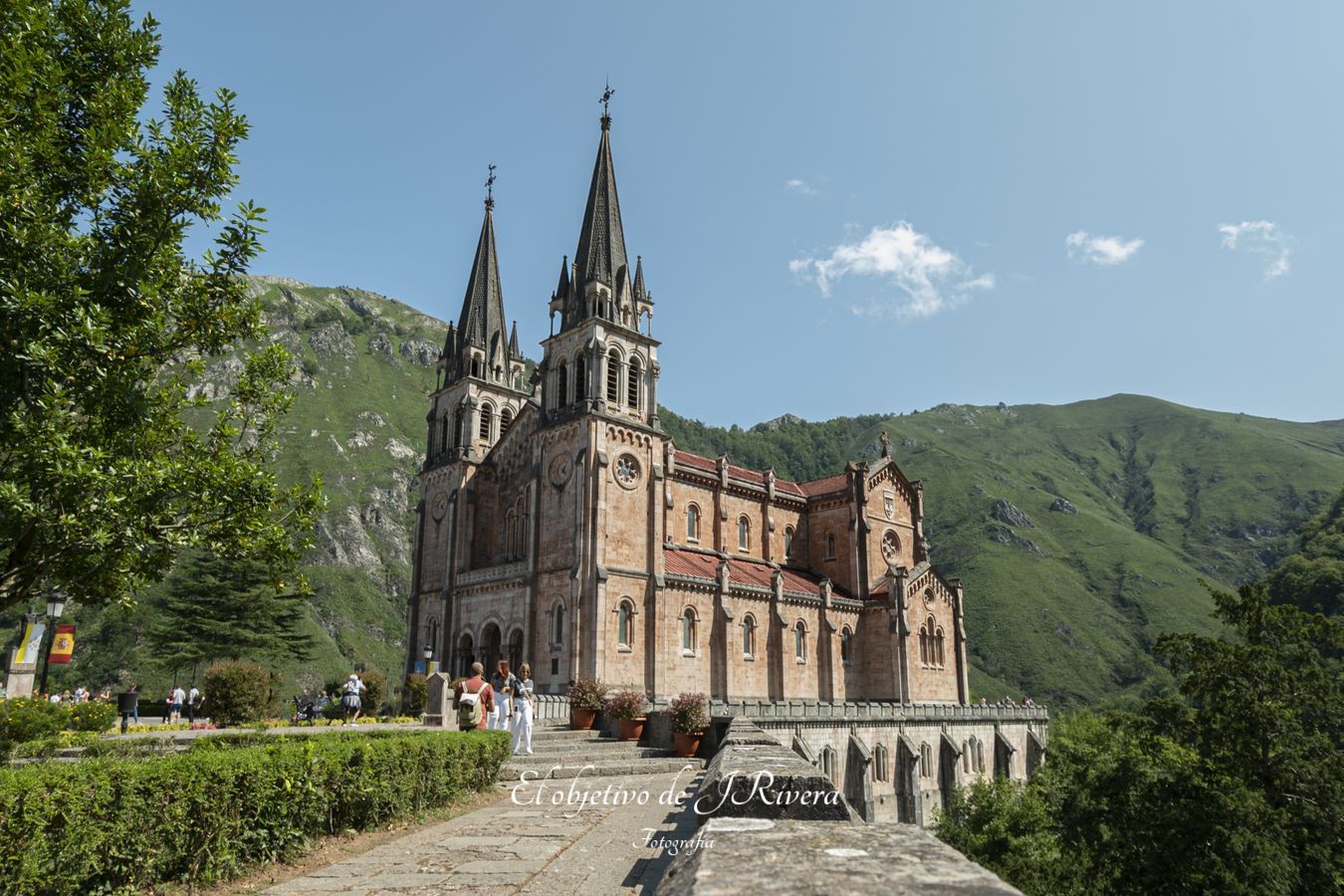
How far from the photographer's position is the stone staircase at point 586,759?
18000 millimetres

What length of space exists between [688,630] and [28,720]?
25.4 meters

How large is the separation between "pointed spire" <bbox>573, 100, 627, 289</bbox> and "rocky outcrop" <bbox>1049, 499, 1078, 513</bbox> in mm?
125414

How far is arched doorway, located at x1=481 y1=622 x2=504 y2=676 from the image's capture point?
40.6 m

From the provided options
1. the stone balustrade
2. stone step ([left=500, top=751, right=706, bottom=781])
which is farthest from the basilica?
the stone balustrade

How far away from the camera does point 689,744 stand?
2248 centimetres

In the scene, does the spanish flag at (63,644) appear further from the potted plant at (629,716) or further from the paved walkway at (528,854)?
the paved walkway at (528,854)

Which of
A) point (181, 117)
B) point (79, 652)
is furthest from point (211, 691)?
point (79, 652)

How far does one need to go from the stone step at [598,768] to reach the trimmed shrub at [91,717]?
36.5 feet

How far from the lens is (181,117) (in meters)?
11.8

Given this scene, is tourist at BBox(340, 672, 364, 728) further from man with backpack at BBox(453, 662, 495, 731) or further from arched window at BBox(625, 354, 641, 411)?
arched window at BBox(625, 354, 641, 411)

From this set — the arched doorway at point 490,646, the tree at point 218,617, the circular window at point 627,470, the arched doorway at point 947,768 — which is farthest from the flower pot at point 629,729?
the tree at point 218,617

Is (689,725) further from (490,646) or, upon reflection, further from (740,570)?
(740,570)

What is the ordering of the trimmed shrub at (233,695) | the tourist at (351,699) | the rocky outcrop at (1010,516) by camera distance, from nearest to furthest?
the trimmed shrub at (233,695), the tourist at (351,699), the rocky outcrop at (1010,516)

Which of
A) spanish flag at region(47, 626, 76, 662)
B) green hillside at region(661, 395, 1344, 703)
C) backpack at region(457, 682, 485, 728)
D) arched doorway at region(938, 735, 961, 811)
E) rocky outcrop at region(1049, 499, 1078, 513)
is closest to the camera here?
backpack at region(457, 682, 485, 728)
